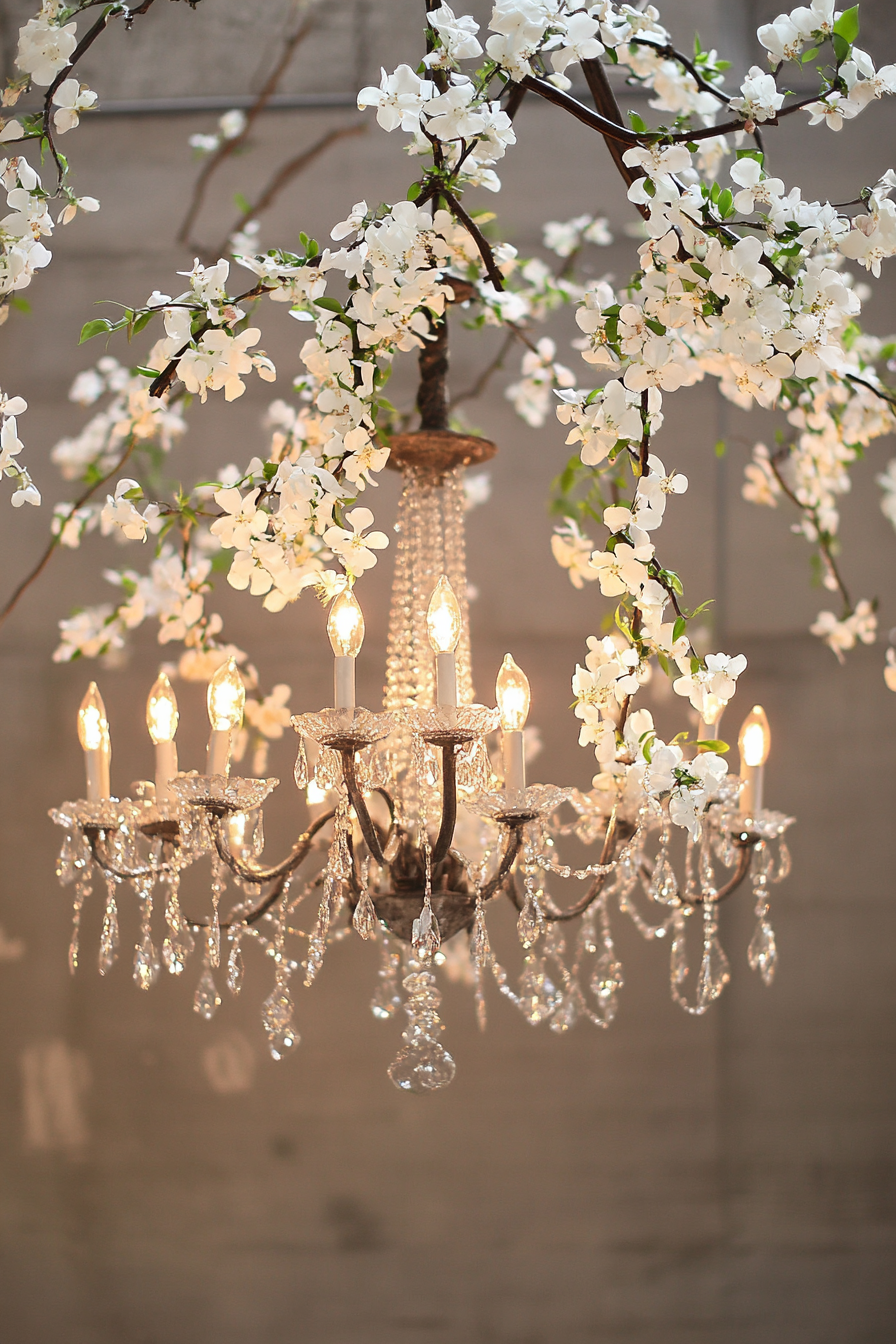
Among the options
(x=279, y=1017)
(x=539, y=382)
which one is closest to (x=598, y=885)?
(x=279, y=1017)

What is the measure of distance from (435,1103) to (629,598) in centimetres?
166

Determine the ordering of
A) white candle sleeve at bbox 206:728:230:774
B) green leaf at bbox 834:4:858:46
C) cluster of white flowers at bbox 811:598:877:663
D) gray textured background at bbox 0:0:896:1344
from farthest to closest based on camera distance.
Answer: gray textured background at bbox 0:0:896:1344 < cluster of white flowers at bbox 811:598:877:663 < white candle sleeve at bbox 206:728:230:774 < green leaf at bbox 834:4:858:46

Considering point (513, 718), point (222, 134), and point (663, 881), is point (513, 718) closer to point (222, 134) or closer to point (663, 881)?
point (663, 881)

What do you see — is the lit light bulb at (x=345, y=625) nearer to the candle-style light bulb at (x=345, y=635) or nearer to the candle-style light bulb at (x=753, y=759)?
the candle-style light bulb at (x=345, y=635)

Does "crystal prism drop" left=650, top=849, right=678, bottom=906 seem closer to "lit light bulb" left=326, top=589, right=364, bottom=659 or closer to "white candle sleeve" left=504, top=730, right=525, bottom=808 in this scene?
"white candle sleeve" left=504, top=730, right=525, bottom=808

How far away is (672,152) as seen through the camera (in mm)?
1023

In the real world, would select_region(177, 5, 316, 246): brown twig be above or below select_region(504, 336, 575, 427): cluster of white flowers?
above

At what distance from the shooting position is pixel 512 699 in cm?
118

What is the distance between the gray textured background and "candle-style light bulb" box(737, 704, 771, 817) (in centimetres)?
110

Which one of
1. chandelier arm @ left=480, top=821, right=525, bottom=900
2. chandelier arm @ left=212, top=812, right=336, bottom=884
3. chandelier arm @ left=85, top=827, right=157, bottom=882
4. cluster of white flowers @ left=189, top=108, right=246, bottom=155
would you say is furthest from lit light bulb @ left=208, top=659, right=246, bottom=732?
cluster of white flowers @ left=189, top=108, right=246, bottom=155

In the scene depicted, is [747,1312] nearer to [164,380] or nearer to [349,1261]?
[349,1261]

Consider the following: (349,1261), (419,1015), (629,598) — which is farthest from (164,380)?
(349,1261)

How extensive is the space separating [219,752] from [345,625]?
0.70 ft

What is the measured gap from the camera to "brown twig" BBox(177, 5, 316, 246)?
253 cm
